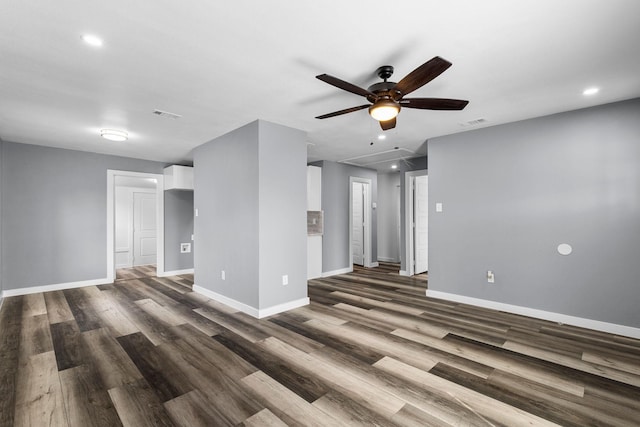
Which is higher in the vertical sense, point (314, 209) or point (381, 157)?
point (381, 157)

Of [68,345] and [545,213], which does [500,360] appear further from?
[68,345]

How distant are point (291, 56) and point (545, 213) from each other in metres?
3.54

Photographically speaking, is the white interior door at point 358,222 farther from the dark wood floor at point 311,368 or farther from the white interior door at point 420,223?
the dark wood floor at point 311,368

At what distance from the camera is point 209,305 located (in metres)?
4.30

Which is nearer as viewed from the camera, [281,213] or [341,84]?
[341,84]

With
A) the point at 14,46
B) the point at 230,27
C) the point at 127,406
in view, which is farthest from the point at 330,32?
the point at 127,406

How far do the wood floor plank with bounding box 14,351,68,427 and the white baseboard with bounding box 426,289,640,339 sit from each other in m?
4.45

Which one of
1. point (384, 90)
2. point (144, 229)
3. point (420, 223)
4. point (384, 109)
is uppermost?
point (384, 90)

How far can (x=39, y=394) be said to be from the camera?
84.4 inches

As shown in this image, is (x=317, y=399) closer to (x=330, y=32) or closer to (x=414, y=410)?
(x=414, y=410)

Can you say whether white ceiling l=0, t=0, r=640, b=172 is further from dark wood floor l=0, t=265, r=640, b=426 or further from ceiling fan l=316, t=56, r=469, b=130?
dark wood floor l=0, t=265, r=640, b=426

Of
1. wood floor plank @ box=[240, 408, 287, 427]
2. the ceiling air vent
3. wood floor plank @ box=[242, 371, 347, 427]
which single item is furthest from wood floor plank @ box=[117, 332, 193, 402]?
the ceiling air vent

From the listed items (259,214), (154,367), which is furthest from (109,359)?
(259,214)

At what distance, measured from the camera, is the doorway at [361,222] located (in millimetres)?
7402
